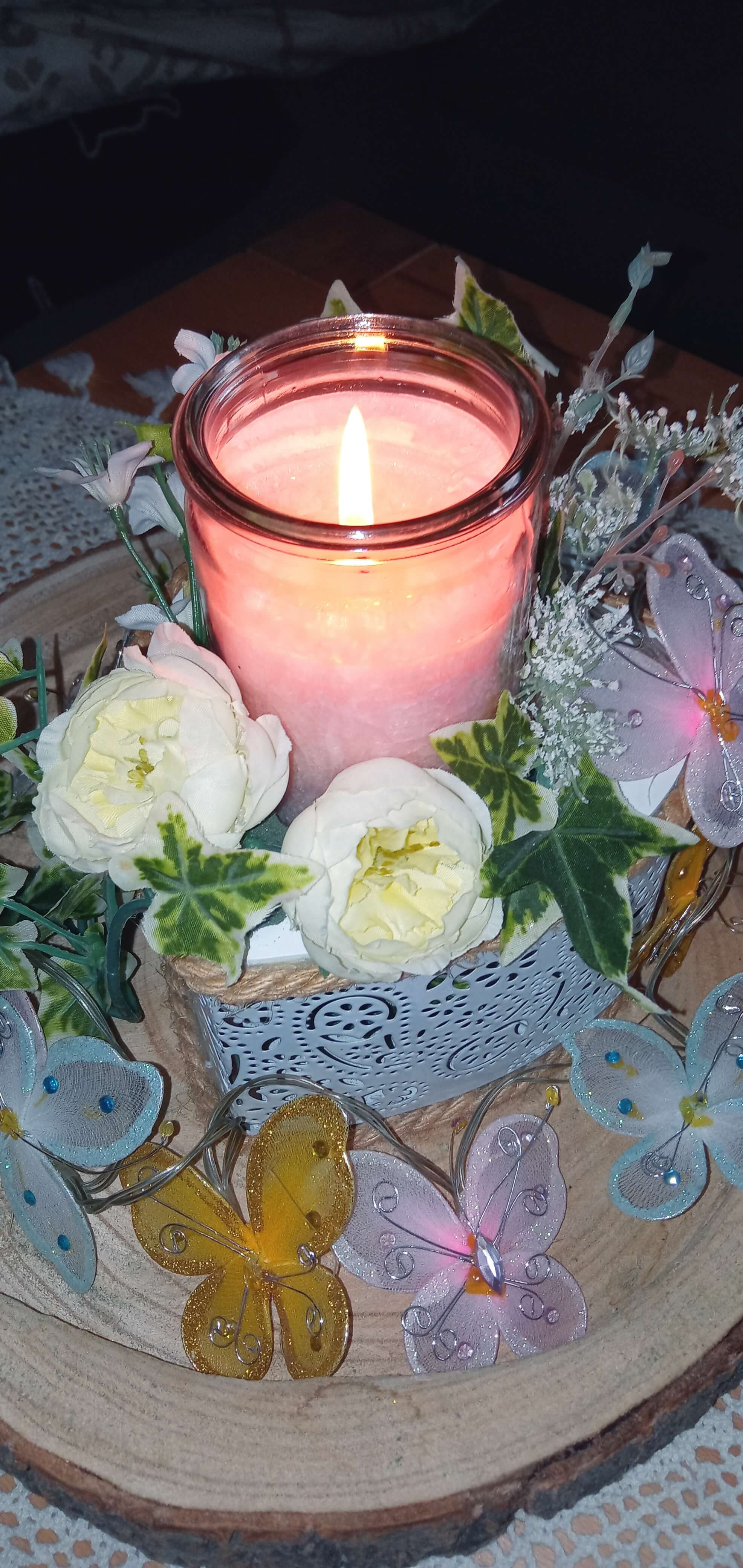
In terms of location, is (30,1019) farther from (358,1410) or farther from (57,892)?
(358,1410)

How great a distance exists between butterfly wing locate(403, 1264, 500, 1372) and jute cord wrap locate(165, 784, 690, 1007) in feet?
0.52

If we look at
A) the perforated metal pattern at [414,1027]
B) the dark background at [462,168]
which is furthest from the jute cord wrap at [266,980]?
the dark background at [462,168]

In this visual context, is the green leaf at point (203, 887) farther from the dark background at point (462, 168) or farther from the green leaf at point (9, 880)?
the dark background at point (462, 168)

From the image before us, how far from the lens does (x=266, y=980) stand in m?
0.56

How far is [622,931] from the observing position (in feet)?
1.80

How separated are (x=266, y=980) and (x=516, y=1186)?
18 centimetres

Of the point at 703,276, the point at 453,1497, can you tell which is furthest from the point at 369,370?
the point at 703,276

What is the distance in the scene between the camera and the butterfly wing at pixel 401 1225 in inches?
24.0

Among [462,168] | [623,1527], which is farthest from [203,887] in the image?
[462,168]

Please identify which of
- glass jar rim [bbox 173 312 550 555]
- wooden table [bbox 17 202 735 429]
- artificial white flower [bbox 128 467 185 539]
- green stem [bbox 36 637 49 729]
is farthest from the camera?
wooden table [bbox 17 202 735 429]

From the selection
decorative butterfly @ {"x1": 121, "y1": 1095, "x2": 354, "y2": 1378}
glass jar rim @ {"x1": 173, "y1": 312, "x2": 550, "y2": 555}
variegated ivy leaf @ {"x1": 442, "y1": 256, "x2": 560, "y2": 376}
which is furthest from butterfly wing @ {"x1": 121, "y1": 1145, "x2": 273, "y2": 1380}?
variegated ivy leaf @ {"x1": 442, "y1": 256, "x2": 560, "y2": 376}

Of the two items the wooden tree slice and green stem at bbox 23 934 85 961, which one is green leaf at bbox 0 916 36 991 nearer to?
green stem at bbox 23 934 85 961

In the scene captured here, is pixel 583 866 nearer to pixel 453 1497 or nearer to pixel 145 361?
pixel 453 1497

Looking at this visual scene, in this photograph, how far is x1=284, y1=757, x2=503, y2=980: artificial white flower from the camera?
0.49 m
